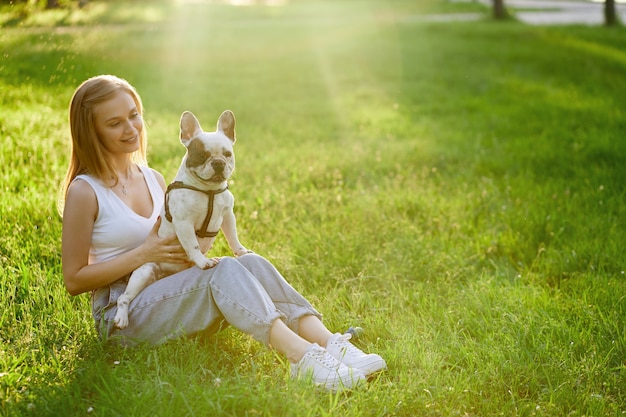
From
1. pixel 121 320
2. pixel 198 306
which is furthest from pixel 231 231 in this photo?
pixel 121 320

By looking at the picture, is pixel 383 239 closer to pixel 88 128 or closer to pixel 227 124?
pixel 227 124

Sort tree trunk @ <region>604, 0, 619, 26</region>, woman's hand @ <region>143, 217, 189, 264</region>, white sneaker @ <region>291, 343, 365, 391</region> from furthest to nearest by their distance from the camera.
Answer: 1. tree trunk @ <region>604, 0, 619, 26</region>
2. woman's hand @ <region>143, 217, 189, 264</region>
3. white sneaker @ <region>291, 343, 365, 391</region>

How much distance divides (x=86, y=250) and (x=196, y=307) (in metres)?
0.64

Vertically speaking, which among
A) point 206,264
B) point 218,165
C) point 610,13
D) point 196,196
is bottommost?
point 610,13

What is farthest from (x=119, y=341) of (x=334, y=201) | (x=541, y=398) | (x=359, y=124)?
(x=359, y=124)

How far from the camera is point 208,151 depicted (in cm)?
332

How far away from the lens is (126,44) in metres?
15.0

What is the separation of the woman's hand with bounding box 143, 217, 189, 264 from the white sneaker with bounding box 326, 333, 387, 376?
923 mm

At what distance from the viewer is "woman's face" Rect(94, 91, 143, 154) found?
3637mm

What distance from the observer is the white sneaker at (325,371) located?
10.6 feet

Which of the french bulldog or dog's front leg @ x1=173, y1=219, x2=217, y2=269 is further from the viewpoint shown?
dog's front leg @ x1=173, y1=219, x2=217, y2=269

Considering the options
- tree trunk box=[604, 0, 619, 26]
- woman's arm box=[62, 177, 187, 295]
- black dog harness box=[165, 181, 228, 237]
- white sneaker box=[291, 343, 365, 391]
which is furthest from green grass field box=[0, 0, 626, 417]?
tree trunk box=[604, 0, 619, 26]

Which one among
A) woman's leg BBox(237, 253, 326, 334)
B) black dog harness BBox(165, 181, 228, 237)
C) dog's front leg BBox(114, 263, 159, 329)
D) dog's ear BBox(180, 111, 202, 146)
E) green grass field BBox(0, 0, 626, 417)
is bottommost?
green grass field BBox(0, 0, 626, 417)

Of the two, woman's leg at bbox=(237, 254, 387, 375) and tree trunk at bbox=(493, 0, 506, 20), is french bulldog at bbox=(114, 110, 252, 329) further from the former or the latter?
tree trunk at bbox=(493, 0, 506, 20)
